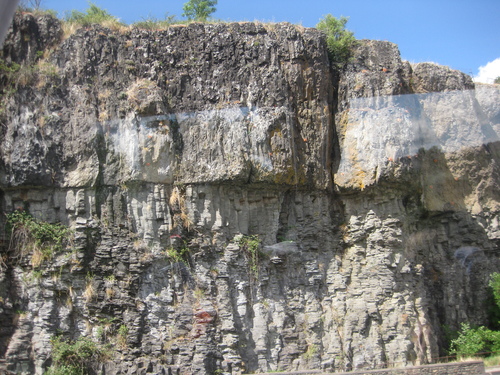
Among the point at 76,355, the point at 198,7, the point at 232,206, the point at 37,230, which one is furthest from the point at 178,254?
the point at 198,7

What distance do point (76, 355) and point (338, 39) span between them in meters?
9.50

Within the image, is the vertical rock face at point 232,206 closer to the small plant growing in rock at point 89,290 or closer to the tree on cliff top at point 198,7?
the small plant growing in rock at point 89,290

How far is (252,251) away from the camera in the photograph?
1173 cm

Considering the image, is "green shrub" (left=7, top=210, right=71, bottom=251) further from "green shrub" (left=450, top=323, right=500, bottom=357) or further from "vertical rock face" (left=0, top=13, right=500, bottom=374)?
"green shrub" (left=450, top=323, right=500, bottom=357)

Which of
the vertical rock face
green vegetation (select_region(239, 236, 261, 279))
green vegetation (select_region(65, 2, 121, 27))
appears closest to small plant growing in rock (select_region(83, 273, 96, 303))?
the vertical rock face

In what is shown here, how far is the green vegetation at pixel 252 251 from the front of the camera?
11.7 metres

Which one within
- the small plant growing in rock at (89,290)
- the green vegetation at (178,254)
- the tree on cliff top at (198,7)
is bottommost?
the small plant growing in rock at (89,290)

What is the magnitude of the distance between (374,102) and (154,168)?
17.8 ft

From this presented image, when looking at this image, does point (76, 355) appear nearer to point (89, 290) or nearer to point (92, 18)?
point (89, 290)

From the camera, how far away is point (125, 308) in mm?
10773

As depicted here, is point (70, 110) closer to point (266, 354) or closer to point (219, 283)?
point (219, 283)

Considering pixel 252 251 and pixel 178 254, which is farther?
pixel 252 251

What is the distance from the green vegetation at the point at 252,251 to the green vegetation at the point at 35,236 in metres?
3.63

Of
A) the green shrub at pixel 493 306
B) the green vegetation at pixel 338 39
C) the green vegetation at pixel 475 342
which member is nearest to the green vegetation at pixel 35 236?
the green vegetation at pixel 338 39
